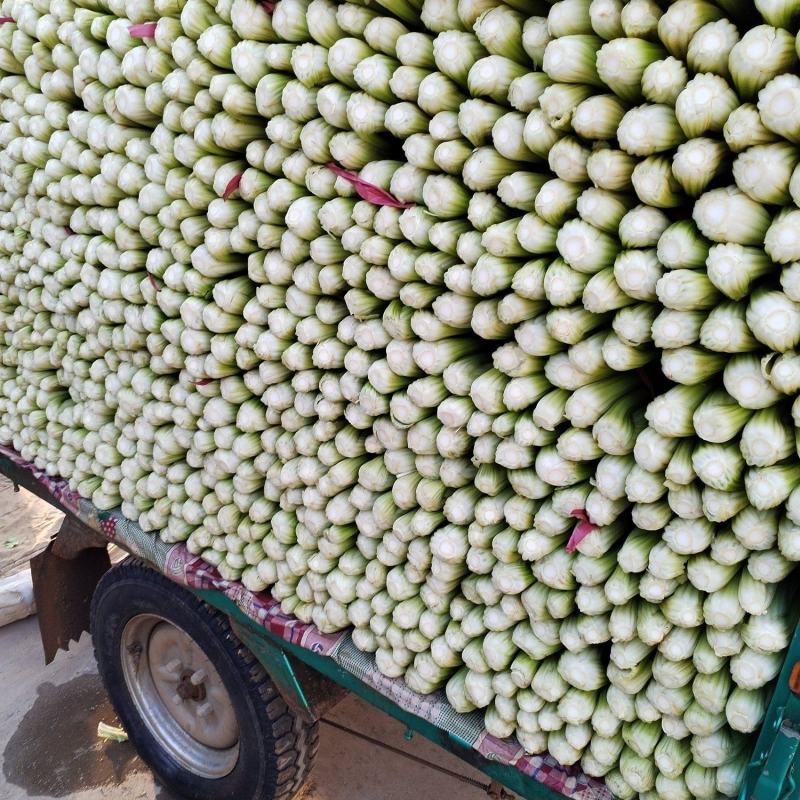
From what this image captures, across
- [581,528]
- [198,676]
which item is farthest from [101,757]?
[581,528]

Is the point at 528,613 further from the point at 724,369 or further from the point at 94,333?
the point at 94,333

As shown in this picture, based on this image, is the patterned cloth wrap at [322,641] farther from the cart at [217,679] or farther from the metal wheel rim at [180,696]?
the metal wheel rim at [180,696]

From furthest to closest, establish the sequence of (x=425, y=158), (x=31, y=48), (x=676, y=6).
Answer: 1. (x=31, y=48)
2. (x=425, y=158)
3. (x=676, y=6)

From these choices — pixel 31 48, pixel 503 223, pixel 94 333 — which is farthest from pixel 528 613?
pixel 31 48

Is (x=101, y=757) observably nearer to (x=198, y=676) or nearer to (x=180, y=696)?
(x=180, y=696)

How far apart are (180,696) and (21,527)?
2.77 metres

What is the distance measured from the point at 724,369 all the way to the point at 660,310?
0.15 m

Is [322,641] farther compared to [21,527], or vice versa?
[21,527]

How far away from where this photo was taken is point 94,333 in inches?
104

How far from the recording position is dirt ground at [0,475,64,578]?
497 centimetres

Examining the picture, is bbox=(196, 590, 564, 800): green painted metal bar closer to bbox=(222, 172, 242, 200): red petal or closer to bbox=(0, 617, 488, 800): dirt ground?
bbox=(0, 617, 488, 800): dirt ground

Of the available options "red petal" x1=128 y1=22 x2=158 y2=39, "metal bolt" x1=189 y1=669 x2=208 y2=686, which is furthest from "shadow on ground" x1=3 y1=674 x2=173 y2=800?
"red petal" x1=128 y1=22 x2=158 y2=39

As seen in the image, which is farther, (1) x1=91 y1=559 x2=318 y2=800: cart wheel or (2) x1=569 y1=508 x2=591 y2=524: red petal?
(1) x1=91 y1=559 x2=318 y2=800: cart wheel

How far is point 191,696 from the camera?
119 inches
